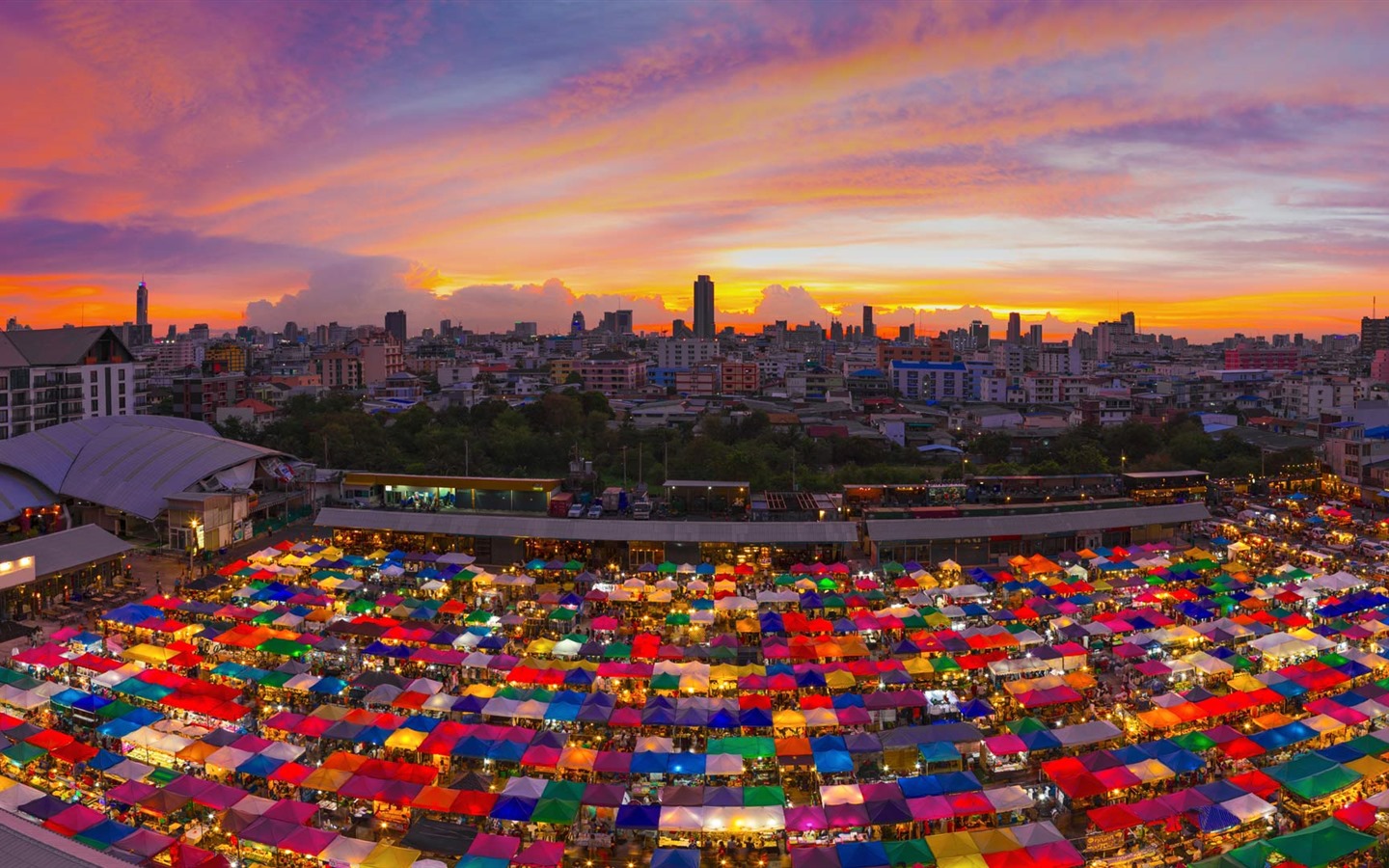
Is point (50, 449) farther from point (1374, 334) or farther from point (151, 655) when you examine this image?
point (1374, 334)

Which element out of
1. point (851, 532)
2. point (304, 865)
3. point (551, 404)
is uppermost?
point (551, 404)

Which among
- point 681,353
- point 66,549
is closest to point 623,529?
point 66,549

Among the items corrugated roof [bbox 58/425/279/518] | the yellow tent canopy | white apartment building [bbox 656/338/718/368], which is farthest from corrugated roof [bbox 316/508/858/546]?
white apartment building [bbox 656/338/718/368]

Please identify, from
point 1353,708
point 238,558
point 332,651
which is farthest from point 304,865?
point 238,558

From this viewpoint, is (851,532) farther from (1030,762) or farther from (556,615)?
(1030,762)

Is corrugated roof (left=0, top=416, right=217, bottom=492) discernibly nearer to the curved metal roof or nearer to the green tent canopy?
the curved metal roof

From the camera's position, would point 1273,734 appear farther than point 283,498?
No
